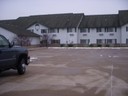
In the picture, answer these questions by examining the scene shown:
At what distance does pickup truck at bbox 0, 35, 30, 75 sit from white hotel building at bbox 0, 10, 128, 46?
51.0 m

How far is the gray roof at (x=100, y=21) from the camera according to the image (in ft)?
225

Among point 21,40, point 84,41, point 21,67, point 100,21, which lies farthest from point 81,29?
point 21,67

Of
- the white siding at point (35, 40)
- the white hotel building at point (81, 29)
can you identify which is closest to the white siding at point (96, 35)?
the white hotel building at point (81, 29)

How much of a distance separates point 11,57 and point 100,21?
5921 centimetres

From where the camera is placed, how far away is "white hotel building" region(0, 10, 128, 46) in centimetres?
6738

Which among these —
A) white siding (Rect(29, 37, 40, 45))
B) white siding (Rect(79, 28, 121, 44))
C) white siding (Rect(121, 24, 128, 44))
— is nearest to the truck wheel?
white siding (Rect(29, 37, 40, 45))

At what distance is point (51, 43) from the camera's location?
227 ft

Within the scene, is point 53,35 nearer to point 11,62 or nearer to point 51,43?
point 51,43

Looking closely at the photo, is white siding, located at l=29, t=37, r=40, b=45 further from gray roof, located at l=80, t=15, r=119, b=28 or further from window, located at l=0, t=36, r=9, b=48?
window, located at l=0, t=36, r=9, b=48

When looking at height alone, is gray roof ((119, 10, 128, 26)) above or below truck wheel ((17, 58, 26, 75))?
above

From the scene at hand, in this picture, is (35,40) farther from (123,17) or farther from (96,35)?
(123,17)

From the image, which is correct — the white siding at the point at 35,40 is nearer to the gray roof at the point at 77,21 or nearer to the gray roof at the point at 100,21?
the gray roof at the point at 77,21

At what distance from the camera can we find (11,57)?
500 inches

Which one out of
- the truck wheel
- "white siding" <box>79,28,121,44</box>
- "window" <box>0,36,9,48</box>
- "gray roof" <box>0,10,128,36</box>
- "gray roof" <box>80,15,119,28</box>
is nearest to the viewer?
"window" <box>0,36,9,48</box>
